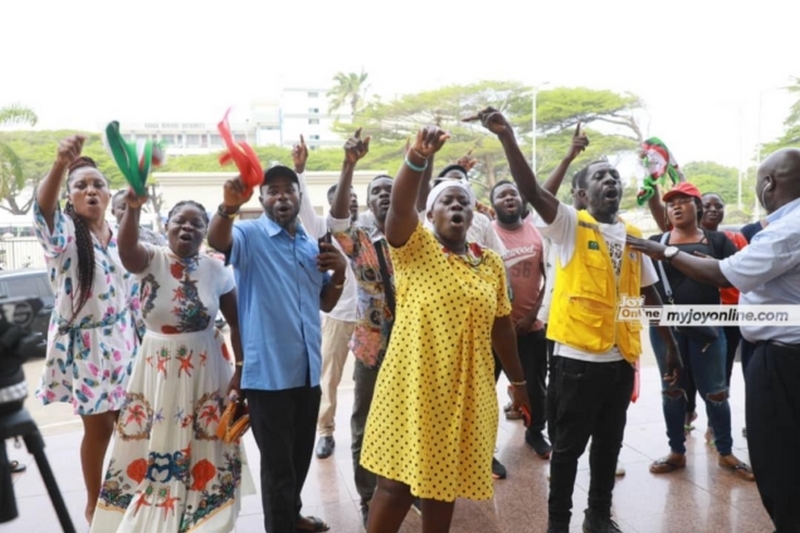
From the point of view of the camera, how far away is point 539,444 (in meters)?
4.82

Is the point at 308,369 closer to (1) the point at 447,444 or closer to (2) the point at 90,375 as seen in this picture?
(1) the point at 447,444

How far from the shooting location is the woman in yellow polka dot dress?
267 centimetres

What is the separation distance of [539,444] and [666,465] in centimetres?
87

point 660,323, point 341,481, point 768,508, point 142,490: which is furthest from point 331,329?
point 768,508

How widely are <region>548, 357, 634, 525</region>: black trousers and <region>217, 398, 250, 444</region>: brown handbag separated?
1580mm

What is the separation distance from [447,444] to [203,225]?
1.64 m

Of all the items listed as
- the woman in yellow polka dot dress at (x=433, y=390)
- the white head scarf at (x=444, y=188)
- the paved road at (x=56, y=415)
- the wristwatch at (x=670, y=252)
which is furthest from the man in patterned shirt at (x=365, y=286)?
the paved road at (x=56, y=415)

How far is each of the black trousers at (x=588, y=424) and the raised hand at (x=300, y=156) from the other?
5.67ft

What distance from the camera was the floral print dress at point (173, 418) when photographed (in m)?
3.20

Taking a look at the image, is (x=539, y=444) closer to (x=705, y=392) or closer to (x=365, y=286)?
(x=705, y=392)

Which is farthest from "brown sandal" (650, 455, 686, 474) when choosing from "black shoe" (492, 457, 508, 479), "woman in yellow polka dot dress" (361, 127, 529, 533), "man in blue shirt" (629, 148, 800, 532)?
"woman in yellow polka dot dress" (361, 127, 529, 533)

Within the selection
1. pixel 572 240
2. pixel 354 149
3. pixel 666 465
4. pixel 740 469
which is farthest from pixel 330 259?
pixel 740 469

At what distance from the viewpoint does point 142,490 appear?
3.26 m

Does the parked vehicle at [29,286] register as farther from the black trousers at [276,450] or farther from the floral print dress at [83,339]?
the black trousers at [276,450]
